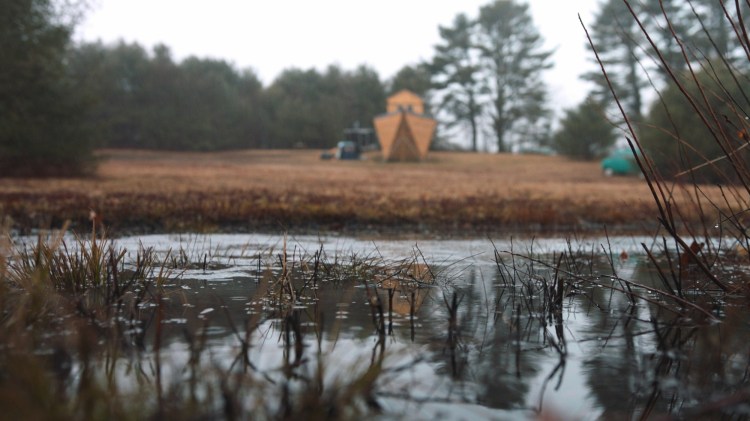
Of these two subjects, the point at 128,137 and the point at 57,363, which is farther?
the point at 128,137

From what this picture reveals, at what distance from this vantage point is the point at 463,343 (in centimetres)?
237

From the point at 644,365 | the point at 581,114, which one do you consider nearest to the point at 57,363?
the point at 644,365

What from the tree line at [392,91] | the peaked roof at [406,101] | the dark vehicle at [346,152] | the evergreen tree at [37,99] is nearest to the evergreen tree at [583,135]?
the tree line at [392,91]

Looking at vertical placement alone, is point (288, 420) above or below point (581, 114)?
below

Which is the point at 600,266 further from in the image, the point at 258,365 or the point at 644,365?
the point at 258,365

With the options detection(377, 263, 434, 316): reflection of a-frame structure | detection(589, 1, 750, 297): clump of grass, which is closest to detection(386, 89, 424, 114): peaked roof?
detection(589, 1, 750, 297): clump of grass

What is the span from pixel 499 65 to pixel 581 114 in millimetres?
14296

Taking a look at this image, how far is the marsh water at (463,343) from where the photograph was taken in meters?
1.83

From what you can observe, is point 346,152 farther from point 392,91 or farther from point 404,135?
point 392,91

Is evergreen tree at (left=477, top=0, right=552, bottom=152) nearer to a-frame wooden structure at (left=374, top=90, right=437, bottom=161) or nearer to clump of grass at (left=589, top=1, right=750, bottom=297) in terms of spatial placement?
a-frame wooden structure at (left=374, top=90, right=437, bottom=161)

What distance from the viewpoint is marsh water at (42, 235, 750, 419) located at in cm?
183

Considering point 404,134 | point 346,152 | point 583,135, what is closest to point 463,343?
point 404,134

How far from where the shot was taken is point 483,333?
2.55 meters

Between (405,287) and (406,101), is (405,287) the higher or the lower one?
the lower one
